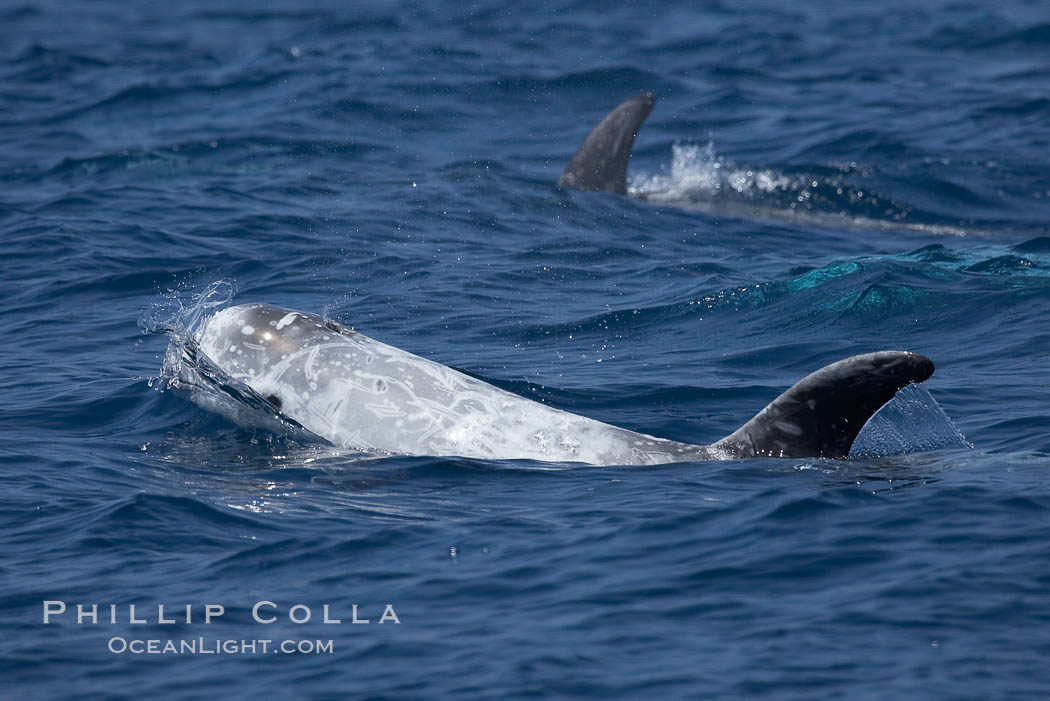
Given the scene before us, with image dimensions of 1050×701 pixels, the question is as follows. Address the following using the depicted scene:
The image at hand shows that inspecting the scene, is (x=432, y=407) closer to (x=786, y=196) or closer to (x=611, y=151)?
(x=611, y=151)

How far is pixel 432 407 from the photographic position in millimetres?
10133

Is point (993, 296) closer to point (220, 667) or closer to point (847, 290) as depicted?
point (847, 290)

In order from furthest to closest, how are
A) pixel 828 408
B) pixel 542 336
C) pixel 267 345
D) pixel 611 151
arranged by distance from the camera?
pixel 611 151
pixel 542 336
pixel 267 345
pixel 828 408

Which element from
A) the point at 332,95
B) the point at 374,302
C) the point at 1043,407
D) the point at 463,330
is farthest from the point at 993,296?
the point at 332,95

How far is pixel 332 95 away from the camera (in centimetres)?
2641

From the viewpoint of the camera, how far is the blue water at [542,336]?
707cm

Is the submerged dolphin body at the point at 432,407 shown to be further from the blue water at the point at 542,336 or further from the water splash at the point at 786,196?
the water splash at the point at 786,196

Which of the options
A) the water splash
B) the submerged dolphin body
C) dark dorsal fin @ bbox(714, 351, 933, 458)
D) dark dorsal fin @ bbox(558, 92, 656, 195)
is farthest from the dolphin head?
the water splash

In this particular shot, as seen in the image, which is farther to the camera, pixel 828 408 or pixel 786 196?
pixel 786 196

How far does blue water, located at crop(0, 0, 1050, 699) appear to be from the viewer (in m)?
7.07

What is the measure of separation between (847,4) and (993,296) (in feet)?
81.7

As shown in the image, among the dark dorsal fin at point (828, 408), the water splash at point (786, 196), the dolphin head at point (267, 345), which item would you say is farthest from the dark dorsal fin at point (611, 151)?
the dark dorsal fin at point (828, 408)

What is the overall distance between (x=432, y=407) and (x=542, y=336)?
4033mm

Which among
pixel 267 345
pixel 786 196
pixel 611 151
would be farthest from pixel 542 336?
pixel 786 196
